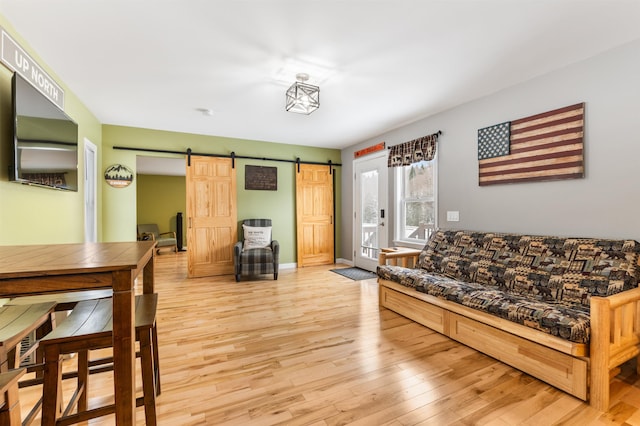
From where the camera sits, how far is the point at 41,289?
965 millimetres

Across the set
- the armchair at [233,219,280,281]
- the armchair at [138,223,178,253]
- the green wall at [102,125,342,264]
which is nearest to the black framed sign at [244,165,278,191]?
the green wall at [102,125,342,264]

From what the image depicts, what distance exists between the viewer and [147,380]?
1.38m

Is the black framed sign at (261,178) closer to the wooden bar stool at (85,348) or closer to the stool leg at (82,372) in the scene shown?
the wooden bar stool at (85,348)

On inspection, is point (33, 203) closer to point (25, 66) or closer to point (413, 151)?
point (25, 66)

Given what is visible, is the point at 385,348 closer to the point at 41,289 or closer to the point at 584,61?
the point at 41,289

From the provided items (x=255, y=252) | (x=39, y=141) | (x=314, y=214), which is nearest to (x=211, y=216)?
(x=255, y=252)

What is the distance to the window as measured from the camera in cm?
399

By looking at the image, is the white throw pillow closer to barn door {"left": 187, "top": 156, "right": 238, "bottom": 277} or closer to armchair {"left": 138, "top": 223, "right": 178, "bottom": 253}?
barn door {"left": 187, "top": 156, "right": 238, "bottom": 277}

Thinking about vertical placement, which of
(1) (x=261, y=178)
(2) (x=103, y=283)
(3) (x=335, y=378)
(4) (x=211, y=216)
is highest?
(1) (x=261, y=178)

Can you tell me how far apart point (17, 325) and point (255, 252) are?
3.33 m

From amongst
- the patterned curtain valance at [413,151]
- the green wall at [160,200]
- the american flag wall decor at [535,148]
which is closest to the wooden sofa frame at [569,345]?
the american flag wall decor at [535,148]

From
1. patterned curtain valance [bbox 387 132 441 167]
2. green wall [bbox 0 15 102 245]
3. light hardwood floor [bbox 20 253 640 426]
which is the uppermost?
patterned curtain valance [bbox 387 132 441 167]

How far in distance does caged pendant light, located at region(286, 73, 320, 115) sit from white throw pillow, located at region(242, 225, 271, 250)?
269cm

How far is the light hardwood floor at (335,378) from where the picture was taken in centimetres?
160
